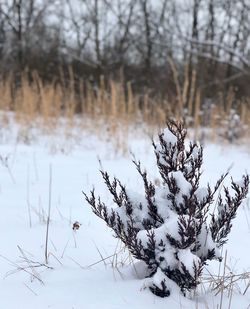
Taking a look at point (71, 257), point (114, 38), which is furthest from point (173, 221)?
point (114, 38)

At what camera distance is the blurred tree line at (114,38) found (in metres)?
12.0

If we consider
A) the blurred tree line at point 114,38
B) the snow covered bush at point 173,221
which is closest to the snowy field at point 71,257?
the snow covered bush at point 173,221

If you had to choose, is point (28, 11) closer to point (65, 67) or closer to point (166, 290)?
point (65, 67)

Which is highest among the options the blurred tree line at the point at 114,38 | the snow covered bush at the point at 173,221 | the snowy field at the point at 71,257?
the blurred tree line at the point at 114,38

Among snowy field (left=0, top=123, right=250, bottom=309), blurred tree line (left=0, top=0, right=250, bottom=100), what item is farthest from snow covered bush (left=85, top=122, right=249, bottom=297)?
blurred tree line (left=0, top=0, right=250, bottom=100)

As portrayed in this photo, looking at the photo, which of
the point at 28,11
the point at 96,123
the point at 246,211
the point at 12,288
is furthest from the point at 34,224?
the point at 28,11

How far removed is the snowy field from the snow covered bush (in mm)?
70

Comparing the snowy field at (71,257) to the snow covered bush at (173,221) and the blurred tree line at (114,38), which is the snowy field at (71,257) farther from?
the blurred tree line at (114,38)

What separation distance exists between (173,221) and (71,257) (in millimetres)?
523

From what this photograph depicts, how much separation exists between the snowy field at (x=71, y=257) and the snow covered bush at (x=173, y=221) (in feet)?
0.23

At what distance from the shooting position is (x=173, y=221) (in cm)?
125

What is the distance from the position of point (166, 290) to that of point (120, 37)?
12.7 metres

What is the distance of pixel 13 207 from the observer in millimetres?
2346

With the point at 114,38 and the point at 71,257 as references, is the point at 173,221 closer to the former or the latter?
the point at 71,257
